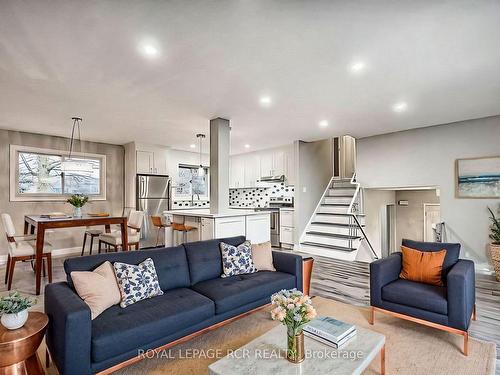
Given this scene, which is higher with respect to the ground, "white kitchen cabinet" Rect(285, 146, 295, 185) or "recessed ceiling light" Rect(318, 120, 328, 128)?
"recessed ceiling light" Rect(318, 120, 328, 128)

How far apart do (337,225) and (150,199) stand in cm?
457

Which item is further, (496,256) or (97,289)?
(496,256)

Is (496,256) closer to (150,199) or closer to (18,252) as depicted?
(150,199)

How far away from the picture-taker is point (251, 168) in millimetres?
8133

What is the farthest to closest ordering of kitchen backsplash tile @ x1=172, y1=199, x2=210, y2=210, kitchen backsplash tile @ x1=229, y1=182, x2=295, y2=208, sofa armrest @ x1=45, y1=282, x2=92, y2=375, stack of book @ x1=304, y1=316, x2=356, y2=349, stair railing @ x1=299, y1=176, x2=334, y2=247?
1. kitchen backsplash tile @ x1=229, y1=182, x2=295, y2=208
2. kitchen backsplash tile @ x1=172, y1=199, x2=210, y2=210
3. stair railing @ x1=299, y1=176, x2=334, y2=247
4. stack of book @ x1=304, y1=316, x2=356, y2=349
5. sofa armrest @ x1=45, y1=282, x2=92, y2=375

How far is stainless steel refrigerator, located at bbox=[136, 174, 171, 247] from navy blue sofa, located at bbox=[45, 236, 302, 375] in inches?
162

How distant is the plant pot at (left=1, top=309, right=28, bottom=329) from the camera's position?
163cm

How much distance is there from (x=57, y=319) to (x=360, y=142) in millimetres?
6275

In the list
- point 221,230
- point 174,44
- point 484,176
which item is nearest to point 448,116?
point 484,176

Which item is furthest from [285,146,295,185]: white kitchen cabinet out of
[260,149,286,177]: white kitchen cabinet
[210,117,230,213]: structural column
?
[210,117,230,213]: structural column

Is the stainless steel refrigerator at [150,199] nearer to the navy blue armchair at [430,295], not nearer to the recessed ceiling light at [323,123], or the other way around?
the recessed ceiling light at [323,123]

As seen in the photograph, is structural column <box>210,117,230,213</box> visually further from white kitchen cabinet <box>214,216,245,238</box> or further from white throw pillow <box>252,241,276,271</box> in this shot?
white throw pillow <box>252,241,276,271</box>

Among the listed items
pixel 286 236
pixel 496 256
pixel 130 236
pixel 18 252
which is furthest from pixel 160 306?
pixel 496 256

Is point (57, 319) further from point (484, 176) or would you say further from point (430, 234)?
point (430, 234)
